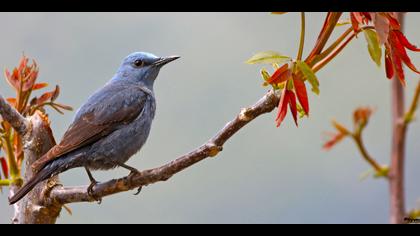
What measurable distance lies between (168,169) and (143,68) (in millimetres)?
2940

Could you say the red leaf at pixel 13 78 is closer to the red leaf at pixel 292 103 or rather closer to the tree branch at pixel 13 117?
the tree branch at pixel 13 117

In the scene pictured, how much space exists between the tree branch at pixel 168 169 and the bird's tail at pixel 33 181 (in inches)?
3.7

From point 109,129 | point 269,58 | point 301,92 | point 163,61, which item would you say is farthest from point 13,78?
point 163,61

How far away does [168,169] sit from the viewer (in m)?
2.48

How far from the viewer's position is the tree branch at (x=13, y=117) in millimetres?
2722

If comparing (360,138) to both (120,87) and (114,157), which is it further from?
(120,87)

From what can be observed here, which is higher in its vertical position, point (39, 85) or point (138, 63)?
point (138, 63)

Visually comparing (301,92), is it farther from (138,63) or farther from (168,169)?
(138,63)

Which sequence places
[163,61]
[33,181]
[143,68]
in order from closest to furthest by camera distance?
1. [33,181]
2. [163,61]
3. [143,68]

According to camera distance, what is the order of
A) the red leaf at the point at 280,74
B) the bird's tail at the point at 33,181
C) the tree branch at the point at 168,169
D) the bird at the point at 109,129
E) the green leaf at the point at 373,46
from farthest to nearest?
the bird at the point at 109,129 → the bird's tail at the point at 33,181 → the tree branch at the point at 168,169 → the red leaf at the point at 280,74 → the green leaf at the point at 373,46

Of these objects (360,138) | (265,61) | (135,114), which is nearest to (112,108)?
(135,114)

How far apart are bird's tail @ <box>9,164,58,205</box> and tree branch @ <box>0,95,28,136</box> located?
0.28 metres

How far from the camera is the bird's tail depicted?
2855mm

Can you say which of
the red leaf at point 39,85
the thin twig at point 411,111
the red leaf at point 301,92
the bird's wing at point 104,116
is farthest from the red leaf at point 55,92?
the thin twig at point 411,111
